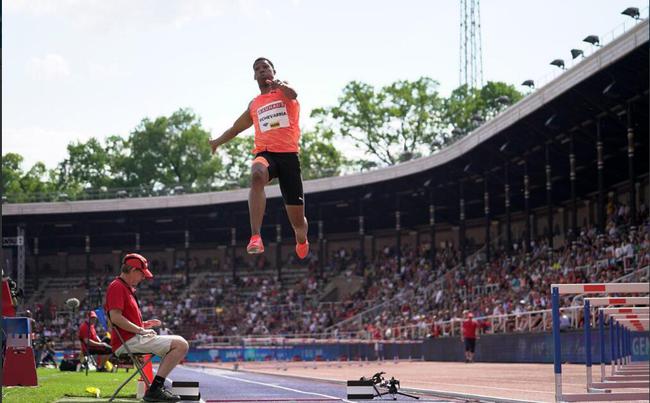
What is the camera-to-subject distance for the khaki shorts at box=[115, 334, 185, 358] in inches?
372

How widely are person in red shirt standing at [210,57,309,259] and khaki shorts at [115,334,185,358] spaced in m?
1.12

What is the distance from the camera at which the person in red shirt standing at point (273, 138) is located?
970 centimetres

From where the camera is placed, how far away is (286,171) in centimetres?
983

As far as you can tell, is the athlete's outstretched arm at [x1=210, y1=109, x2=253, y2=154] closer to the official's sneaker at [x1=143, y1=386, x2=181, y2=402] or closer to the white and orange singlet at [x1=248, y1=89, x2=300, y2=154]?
the white and orange singlet at [x1=248, y1=89, x2=300, y2=154]

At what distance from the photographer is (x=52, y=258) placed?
65.8m

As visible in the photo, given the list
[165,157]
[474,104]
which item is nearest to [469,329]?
[474,104]

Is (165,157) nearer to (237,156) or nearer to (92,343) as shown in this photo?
(237,156)

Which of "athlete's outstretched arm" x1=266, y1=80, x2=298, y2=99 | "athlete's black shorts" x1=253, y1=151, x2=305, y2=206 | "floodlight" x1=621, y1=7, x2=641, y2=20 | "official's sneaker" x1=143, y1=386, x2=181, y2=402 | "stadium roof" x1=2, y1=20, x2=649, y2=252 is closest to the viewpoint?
"official's sneaker" x1=143, y1=386, x2=181, y2=402

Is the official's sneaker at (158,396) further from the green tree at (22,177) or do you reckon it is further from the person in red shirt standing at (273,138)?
the green tree at (22,177)

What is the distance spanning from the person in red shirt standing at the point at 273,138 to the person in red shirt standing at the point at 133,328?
41.6 inches

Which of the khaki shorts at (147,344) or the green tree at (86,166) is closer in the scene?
the khaki shorts at (147,344)

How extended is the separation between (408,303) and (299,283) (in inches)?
468

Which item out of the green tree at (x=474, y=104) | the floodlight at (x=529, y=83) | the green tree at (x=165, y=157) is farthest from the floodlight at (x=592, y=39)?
the green tree at (x=165, y=157)

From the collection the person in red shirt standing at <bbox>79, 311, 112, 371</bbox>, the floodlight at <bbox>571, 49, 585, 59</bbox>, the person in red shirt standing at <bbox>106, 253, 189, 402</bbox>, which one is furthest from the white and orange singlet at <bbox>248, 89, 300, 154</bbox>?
the floodlight at <bbox>571, 49, 585, 59</bbox>
